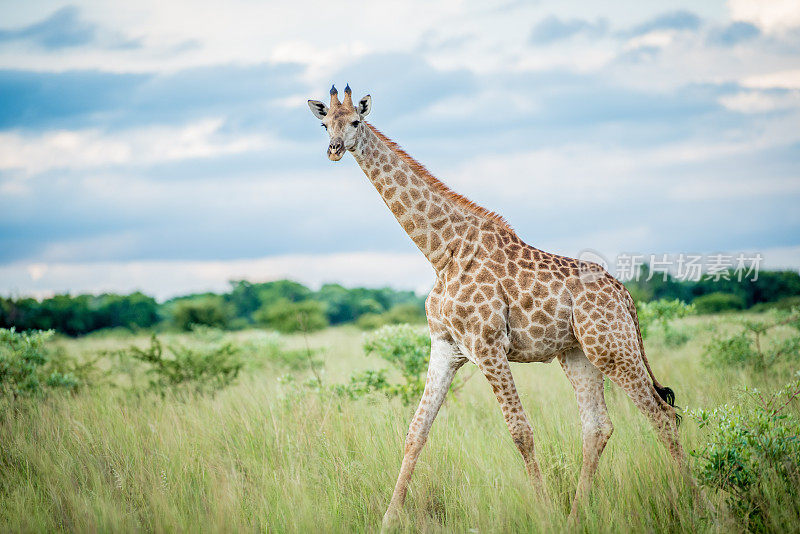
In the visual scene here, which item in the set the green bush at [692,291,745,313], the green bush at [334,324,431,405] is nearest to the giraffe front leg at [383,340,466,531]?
the green bush at [334,324,431,405]

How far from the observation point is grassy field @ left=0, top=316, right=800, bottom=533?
4.69m

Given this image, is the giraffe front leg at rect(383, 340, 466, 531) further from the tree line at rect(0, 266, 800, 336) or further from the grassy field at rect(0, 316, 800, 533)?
the tree line at rect(0, 266, 800, 336)

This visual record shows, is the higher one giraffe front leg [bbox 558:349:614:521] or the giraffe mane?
the giraffe mane

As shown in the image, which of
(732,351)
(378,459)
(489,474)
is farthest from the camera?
(732,351)

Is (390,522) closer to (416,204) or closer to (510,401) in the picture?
(510,401)

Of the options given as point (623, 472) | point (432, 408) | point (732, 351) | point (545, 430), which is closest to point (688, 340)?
point (732, 351)

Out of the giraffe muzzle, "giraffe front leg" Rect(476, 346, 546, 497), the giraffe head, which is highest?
the giraffe head

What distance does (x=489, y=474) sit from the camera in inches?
213

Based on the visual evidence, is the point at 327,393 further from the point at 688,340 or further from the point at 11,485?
the point at 688,340

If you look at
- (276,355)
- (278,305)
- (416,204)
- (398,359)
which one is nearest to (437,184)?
(416,204)

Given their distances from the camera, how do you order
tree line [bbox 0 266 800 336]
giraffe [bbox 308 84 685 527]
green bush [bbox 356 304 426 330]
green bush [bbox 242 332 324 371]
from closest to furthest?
giraffe [bbox 308 84 685 527], green bush [bbox 242 332 324 371], tree line [bbox 0 266 800 336], green bush [bbox 356 304 426 330]

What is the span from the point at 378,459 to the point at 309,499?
3.35ft

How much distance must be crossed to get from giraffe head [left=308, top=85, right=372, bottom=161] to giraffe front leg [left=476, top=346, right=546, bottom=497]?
6.33ft

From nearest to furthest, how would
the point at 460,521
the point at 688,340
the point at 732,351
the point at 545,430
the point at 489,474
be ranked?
the point at 460,521 < the point at 489,474 < the point at 545,430 < the point at 732,351 < the point at 688,340
